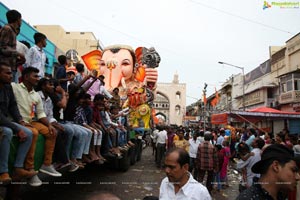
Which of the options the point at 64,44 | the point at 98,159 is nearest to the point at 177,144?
the point at 98,159

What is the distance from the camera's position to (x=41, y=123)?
3.49 meters

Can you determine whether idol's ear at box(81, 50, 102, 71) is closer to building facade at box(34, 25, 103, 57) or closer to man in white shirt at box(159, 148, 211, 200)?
man in white shirt at box(159, 148, 211, 200)

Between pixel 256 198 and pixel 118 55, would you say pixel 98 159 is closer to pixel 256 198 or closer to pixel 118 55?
pixel 256 198

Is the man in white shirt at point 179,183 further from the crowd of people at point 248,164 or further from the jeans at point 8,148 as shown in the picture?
the jeans at point 8,148

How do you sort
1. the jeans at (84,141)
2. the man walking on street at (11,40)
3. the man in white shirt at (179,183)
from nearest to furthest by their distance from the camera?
Answer: the man in white shirt at (179,183), the man walking on street at (11,40), the jeans at (84,141)

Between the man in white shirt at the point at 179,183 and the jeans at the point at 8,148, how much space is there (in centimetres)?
155

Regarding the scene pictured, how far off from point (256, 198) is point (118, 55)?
11720 millimetres

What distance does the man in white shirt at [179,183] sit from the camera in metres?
2.31

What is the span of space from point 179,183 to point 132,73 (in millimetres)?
10897

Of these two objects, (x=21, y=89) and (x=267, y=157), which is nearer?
(x=267, y=157)

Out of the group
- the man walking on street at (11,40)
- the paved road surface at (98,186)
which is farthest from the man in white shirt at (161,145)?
the man walking on street at (11,40)

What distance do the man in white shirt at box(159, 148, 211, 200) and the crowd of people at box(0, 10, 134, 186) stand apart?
1.56 meters

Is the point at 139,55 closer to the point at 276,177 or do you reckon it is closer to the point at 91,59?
the point at 91,59

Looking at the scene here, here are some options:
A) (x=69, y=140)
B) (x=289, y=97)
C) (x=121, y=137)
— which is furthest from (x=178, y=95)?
(x=69, y=140)
